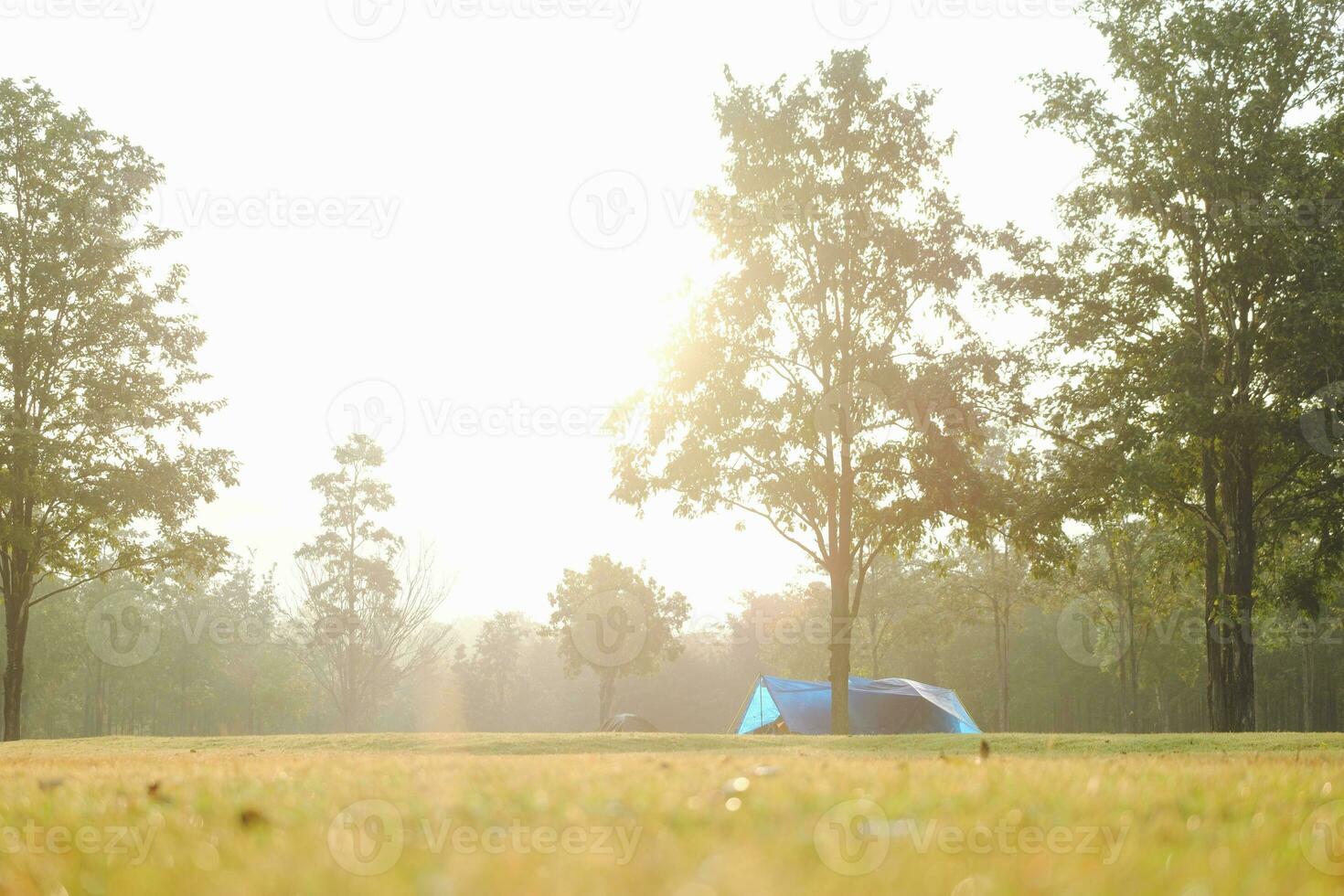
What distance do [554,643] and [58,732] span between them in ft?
124

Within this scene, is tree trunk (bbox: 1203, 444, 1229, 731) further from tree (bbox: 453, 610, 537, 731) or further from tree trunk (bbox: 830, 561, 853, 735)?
tree (bbox: 453, 610, 537, 731)

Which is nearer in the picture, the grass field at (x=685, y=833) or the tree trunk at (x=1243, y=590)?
the grass field at (x=685, y=833)

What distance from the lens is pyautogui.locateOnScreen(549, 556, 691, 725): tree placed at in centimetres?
4941

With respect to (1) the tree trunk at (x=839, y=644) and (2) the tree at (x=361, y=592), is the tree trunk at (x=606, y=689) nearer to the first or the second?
(2) the tree at (x=361, y=592)

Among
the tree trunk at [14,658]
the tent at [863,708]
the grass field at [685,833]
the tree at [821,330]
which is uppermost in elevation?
the tree at [821,330]

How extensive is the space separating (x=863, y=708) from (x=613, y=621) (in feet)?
56.1

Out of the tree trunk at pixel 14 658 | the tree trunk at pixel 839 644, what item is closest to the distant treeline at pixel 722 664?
the tree trunk at pixel 14 658

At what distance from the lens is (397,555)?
39.5m

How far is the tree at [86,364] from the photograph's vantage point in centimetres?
2100

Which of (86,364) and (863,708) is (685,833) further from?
(863,708)

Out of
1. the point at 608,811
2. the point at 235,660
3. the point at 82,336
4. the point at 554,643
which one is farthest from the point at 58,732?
the point at 608,811

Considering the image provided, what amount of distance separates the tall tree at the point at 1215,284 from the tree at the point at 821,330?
2507 mm

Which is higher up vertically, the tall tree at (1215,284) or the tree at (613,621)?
the tall tree at (1215,284)

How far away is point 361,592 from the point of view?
40.2 metres
